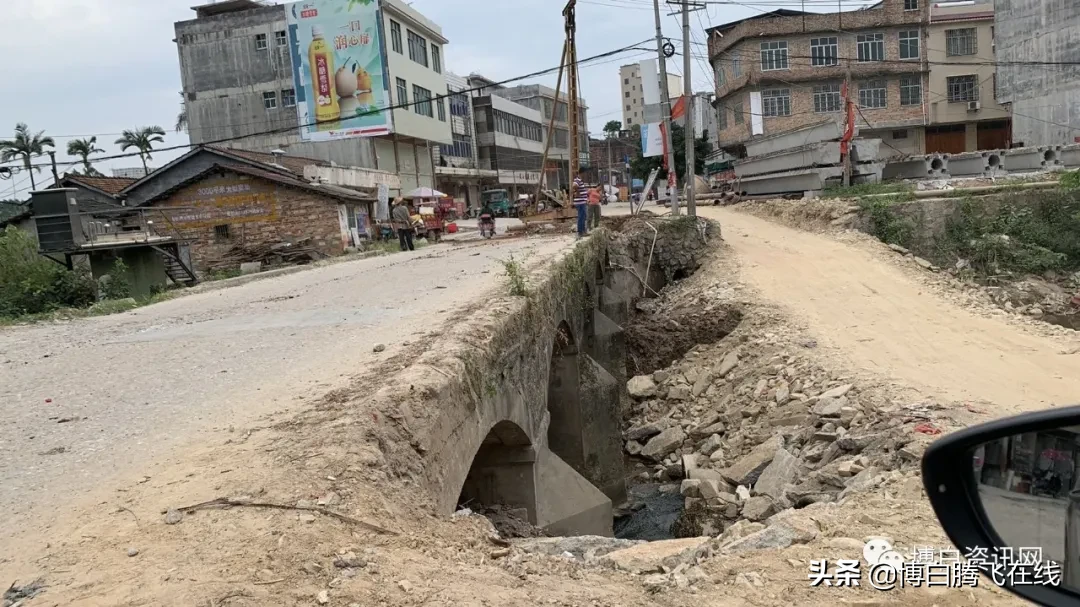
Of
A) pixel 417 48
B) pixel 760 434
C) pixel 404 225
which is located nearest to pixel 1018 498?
pixel 760 434

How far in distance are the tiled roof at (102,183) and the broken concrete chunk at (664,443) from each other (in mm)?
22082

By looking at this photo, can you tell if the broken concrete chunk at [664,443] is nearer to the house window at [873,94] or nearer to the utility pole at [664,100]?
the utility pole at [664,100]

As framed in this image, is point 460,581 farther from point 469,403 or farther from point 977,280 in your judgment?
point 977,280

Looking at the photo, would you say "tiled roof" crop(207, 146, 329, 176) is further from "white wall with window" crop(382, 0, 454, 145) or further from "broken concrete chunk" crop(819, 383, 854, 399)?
"broken concrete chunk" crop(819, 383, 854, 399)

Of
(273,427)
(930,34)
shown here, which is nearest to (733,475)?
(273,427)

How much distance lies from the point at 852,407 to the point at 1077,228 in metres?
16.6

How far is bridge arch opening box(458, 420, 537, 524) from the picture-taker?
7.47m

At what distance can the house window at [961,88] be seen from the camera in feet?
135

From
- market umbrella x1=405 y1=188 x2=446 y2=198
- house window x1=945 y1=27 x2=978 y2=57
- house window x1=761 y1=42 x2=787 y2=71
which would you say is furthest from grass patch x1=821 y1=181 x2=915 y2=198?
house window x1=945 y1=27 x2=978 y2=57

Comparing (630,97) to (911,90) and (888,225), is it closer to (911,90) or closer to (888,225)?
(911,90)

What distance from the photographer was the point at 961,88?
41344 millimetres

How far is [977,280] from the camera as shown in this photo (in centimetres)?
1942

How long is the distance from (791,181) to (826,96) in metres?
16.5

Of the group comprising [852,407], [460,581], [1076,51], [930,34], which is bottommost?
[852,407]
